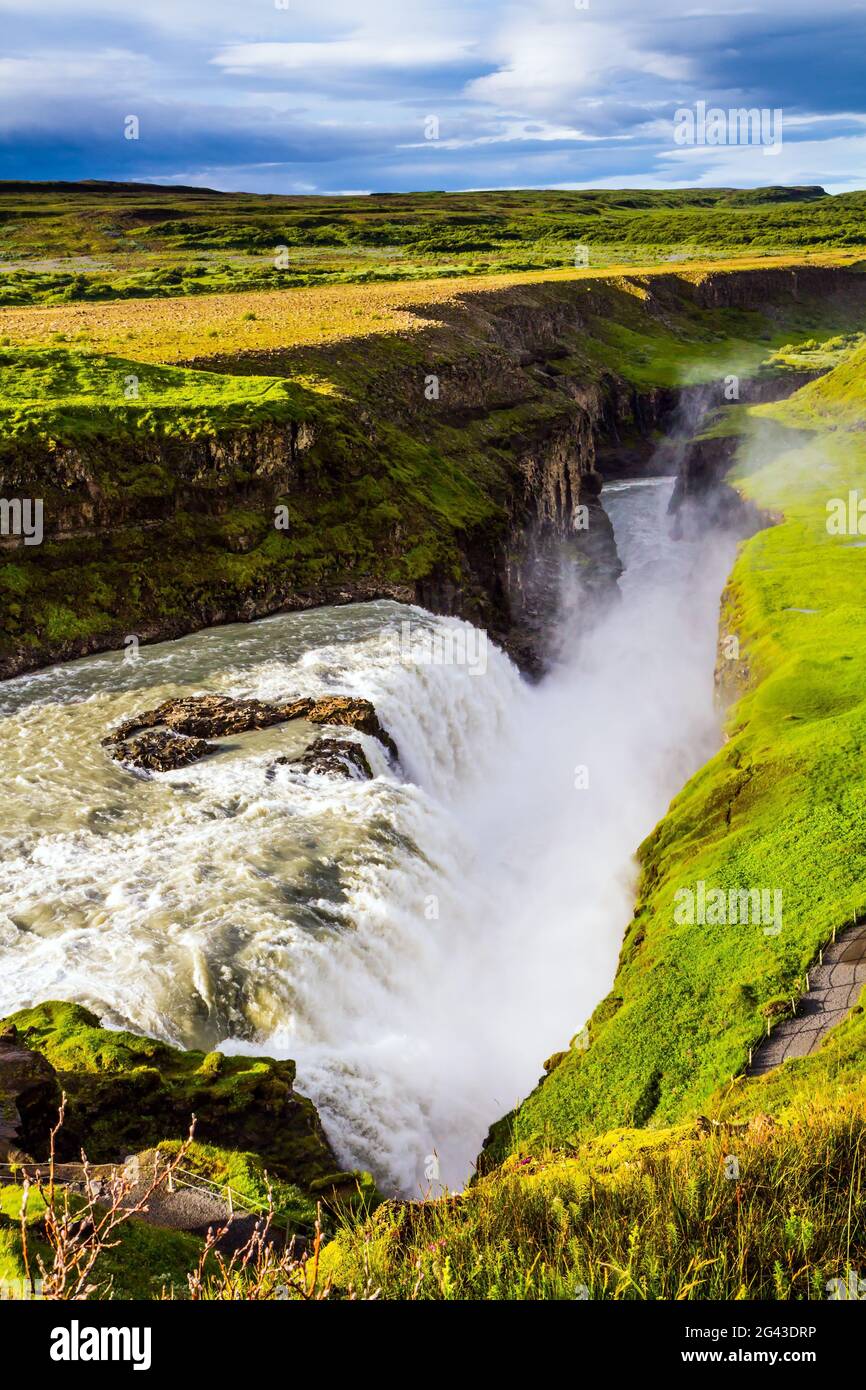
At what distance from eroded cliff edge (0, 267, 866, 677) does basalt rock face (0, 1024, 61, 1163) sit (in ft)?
77.5

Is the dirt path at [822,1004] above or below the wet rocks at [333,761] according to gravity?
below

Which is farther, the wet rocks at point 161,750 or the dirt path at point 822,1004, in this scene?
A: the wet rocks at point 161,750

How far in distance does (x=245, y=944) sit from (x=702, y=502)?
198ft

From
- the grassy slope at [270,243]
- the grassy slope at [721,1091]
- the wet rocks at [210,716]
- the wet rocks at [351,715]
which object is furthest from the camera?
the grassy slope at [270,243]

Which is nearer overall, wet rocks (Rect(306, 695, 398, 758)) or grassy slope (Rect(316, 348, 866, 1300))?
grassy slope (Rect(316, 348, 866, 1300))

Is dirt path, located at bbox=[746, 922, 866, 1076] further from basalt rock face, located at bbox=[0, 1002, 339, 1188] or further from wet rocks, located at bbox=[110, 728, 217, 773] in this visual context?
wet rocks, located at bbox=[110, 728, 217, 773]

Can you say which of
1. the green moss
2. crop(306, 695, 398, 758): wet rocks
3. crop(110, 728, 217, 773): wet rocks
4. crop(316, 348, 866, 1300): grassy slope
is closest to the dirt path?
crop(316, 348, 866, 1300): grassy slope

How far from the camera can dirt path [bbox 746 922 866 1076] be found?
722 inches

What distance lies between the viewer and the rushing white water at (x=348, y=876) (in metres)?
21.4

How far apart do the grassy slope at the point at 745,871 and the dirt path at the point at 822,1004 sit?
0.33 meters

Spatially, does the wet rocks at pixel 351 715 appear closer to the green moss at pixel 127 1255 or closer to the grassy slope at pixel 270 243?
the green moss at pixel 127 1255

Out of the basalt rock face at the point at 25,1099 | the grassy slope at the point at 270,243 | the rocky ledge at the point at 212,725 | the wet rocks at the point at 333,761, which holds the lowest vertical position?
the basalt rock face at the point at 25,1099

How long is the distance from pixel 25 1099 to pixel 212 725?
60.6ft

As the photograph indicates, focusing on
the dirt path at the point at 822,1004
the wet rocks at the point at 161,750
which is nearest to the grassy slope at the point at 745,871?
the dirt path at the point at 822,1004
